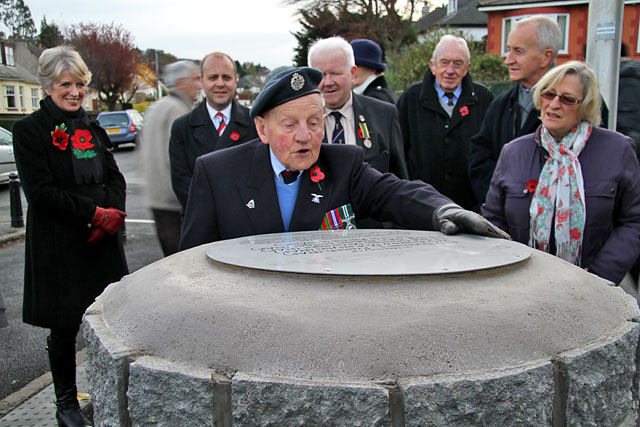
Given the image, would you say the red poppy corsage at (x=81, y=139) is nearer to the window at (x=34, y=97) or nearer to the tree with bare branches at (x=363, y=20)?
the tree with bare branches at (x=363, y=20)

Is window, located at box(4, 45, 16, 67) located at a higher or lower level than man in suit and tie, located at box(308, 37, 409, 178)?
higher

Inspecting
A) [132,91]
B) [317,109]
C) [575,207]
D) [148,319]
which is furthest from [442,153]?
[132,91]

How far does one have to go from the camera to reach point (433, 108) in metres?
4.36

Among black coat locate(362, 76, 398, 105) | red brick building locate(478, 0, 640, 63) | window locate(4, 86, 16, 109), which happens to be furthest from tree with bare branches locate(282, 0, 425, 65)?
black coat locate(362, 76, 398, 105)

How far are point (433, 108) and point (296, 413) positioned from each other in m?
3.39

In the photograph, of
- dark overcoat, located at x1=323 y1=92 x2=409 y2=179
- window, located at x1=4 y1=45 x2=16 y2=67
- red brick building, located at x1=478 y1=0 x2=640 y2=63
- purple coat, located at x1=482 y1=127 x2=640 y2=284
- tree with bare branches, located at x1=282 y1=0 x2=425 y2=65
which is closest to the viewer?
purple coat, located at x1=482 y1=127 x2=640 y2=284

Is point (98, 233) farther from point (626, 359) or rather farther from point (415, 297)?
point (626, 359)

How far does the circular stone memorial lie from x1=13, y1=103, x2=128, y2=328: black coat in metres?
1.49

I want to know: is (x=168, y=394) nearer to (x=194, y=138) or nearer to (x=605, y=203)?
(x=605, y=203)

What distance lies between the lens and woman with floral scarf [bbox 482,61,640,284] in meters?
2.65

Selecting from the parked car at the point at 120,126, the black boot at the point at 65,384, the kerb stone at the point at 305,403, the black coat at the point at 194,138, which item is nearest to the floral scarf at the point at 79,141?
the black coat at the point at 194,138

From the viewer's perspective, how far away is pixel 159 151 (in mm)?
4148

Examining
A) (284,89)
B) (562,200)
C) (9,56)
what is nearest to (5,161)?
(284,89)

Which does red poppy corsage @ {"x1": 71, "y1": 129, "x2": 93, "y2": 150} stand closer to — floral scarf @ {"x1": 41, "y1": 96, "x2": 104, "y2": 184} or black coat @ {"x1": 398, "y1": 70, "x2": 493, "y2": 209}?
floral scarf @ {"x1": 41, "y1": 96, "x2": 104, "y2": 184}
